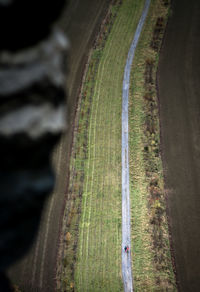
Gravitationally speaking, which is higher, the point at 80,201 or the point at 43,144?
the point at 43,144

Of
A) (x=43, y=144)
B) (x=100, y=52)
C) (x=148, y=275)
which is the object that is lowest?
(x=148, y=275)

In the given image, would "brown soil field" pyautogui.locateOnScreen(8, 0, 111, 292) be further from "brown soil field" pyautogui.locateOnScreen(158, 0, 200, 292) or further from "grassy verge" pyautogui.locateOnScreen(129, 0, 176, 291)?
"brown soil field" pyautogui.locateOnScreen(158, 0, 200, 292)

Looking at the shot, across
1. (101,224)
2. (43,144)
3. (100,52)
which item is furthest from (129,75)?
(43,144)

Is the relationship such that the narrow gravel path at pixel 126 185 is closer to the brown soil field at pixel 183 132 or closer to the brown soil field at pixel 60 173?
the brown soil field at pixel 183 132

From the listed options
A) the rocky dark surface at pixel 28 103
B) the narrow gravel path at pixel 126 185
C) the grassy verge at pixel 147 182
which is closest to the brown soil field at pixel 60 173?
the narrow gravel path at pixel 126 185

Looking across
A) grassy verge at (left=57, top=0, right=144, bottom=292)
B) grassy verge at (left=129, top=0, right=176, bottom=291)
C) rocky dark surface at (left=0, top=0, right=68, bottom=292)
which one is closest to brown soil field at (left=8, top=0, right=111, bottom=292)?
grassy verge at (left=57, top=0, right=144, bottom=292)

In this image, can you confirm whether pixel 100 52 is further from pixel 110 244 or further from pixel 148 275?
pixel 148 275

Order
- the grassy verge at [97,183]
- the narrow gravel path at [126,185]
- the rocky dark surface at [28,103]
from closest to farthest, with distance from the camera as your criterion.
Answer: the rocky dark surface at [28,103] < the narrow gravel path at [126,185] < the grassy verge at [97,183]
